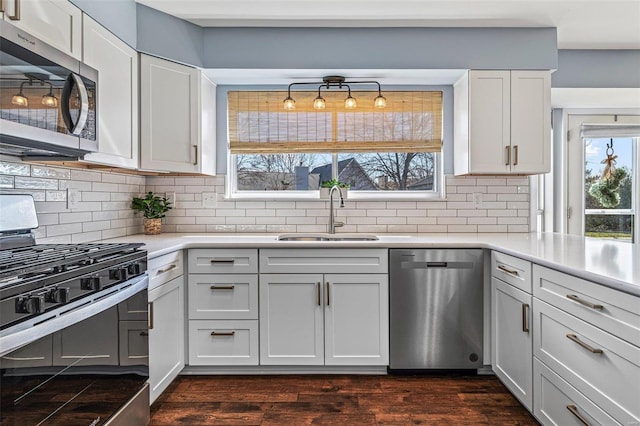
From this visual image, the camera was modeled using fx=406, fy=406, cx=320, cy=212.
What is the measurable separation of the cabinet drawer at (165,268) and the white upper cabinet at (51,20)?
1.10 metres

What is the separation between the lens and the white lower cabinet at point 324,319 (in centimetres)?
255

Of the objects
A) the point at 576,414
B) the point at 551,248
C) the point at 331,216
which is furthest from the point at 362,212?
the point at 576,414

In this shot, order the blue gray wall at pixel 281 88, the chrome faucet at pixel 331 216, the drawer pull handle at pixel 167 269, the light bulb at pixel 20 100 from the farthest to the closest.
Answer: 1. the blue gray wall at pixel 281 88
2. the chrome faucet at pixel 331 216
3. the drawer pull handle at pixel 167 269
4. the light bulb at pixel 20 100

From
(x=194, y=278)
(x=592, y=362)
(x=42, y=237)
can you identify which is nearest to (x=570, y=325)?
(x=592, y=362)

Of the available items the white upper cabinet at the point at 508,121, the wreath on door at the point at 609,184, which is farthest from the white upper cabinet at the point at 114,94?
the wreath on door at the point at 609,184

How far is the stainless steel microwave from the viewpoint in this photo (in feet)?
4.58

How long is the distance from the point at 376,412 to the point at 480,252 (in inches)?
44.8

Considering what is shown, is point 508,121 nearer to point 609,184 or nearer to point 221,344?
point 609,184

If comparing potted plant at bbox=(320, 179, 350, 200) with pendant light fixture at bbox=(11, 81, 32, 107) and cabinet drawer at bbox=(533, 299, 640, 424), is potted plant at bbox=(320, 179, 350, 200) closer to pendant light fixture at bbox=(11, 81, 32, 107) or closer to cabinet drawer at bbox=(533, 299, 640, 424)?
cabinet drawer at bbox=(533, 299, 640, 424)

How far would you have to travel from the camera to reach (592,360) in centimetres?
149

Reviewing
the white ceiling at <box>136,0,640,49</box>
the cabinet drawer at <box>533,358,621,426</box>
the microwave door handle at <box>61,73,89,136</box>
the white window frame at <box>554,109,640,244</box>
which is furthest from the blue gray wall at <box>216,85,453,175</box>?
the cabinet drawer at <box>533,358,621,426</box>

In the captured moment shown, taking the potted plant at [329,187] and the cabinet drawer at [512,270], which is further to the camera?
the potted plant at [329,187]

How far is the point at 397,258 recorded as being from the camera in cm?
254

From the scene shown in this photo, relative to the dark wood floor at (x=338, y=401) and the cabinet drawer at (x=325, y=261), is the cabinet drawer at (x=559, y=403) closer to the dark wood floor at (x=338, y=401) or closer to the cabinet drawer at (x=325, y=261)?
the dark wood floor at (x=338, y=401)
